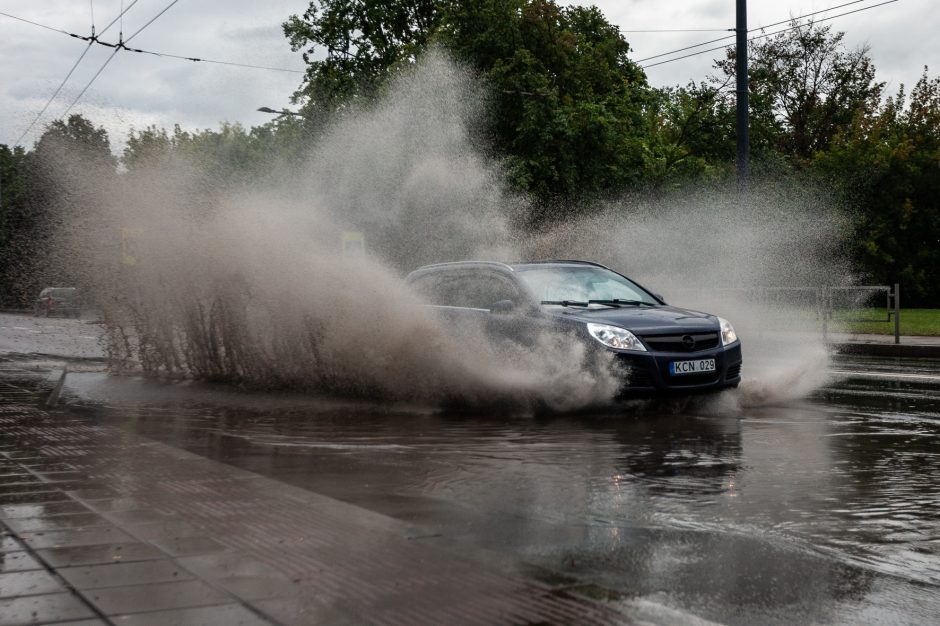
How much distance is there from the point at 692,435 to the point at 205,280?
329 inches

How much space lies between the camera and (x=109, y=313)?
17.0 m

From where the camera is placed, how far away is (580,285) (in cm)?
1150

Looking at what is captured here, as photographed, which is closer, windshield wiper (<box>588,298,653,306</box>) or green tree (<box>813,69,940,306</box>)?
windshield wiper (<box>588,298,653,306</box>)

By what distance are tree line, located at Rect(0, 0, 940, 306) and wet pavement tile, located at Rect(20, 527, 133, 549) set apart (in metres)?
12.1

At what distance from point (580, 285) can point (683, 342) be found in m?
1.68

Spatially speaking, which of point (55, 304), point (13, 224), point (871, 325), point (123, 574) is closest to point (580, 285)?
point (123, 574)

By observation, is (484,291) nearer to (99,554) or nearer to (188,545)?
(188,545)

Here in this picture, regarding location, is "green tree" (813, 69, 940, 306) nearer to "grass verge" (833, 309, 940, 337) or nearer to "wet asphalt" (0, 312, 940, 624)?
"grass verge" (833, 309, 940, 337)

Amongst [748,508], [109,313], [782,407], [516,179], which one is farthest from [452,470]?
[516,179]

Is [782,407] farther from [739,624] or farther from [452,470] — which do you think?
[739,624]

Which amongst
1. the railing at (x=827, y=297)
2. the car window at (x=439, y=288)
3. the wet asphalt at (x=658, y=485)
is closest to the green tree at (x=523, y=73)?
the railing at (x=827, y=297)

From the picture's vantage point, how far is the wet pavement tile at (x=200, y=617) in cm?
372

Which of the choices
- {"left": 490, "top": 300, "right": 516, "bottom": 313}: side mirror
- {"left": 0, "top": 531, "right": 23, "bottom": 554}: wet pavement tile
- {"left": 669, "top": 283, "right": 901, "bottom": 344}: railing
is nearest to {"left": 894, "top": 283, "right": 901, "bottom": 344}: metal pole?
{"left": 669, "top": 283, "right": 901, "bottom": 344}: railing

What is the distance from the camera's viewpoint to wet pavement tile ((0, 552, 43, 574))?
174 inches
